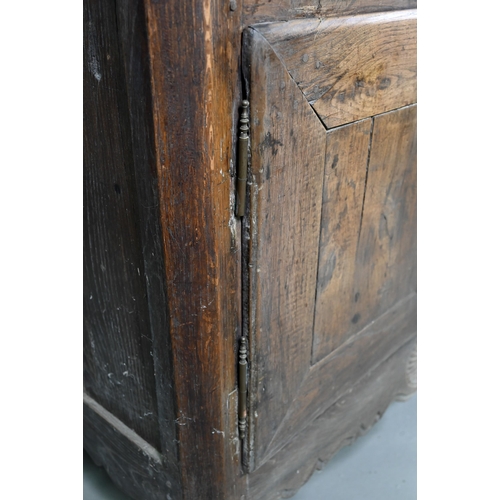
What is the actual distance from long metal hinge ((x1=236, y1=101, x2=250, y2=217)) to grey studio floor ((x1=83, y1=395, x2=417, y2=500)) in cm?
81

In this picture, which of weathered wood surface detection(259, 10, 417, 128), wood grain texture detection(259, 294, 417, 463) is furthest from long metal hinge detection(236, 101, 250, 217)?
wood grain texture detection(259, 294, 417, 463)

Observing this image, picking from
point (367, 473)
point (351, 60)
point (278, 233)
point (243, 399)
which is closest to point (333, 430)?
point (367, 473)

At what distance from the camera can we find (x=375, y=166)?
1179 millimetres

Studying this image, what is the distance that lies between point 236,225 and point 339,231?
307 mm

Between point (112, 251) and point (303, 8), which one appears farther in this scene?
point (112, 251)

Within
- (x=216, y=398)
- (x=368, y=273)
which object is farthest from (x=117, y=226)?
(x=368, y=273)

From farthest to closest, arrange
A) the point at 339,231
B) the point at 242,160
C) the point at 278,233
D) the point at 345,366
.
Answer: the point at 345,366 < the point at 339,231 < the point at 278,233 < the point at 242,160

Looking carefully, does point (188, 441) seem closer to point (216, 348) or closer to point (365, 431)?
point (216, 348)

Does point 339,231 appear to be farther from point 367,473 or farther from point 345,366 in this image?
point 367,473

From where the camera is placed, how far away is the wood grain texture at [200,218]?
77 cm

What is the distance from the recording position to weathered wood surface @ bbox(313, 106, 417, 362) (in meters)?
1.10

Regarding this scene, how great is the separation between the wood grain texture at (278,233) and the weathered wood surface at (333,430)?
0.42ft

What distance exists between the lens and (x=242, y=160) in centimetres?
87

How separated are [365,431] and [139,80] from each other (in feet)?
3.71
